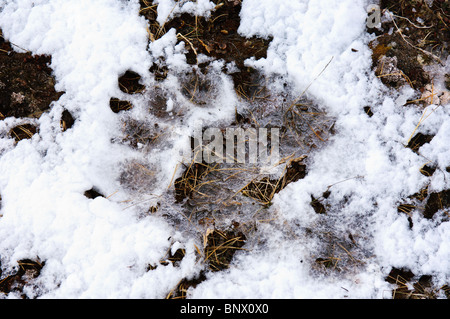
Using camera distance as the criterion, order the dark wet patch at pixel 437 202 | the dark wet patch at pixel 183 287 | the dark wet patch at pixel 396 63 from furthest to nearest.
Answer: the dark wet patch at pixel 396 63
the dark wet patch at pixel 437 202
the dark wet patch at pixel 183 287

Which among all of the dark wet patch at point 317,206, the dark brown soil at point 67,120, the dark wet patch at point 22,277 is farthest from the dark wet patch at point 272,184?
the dark wet patch at point 22,277

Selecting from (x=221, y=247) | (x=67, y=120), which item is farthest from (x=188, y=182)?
(x=67, y=120)

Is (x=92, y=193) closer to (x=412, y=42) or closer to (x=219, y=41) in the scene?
(x=219, y=41)

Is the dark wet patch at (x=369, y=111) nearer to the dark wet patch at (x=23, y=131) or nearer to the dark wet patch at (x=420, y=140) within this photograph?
the dark wet patch at (x=420, y=140)

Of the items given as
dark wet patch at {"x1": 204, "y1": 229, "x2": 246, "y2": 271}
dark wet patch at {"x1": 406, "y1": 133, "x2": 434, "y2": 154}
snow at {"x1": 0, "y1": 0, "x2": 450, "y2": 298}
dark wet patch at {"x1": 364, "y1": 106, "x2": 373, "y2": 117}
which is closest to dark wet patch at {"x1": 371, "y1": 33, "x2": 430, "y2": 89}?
snow at {"x1": 0, "y1": 0, "x2": 450, "y2": 298}

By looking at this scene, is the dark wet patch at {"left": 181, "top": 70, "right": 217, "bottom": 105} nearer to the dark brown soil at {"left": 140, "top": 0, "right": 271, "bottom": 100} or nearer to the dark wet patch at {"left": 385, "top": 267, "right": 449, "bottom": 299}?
the dark brown soil at {"left": 140, "top": 0, "right": 271, "bottom": 100}
